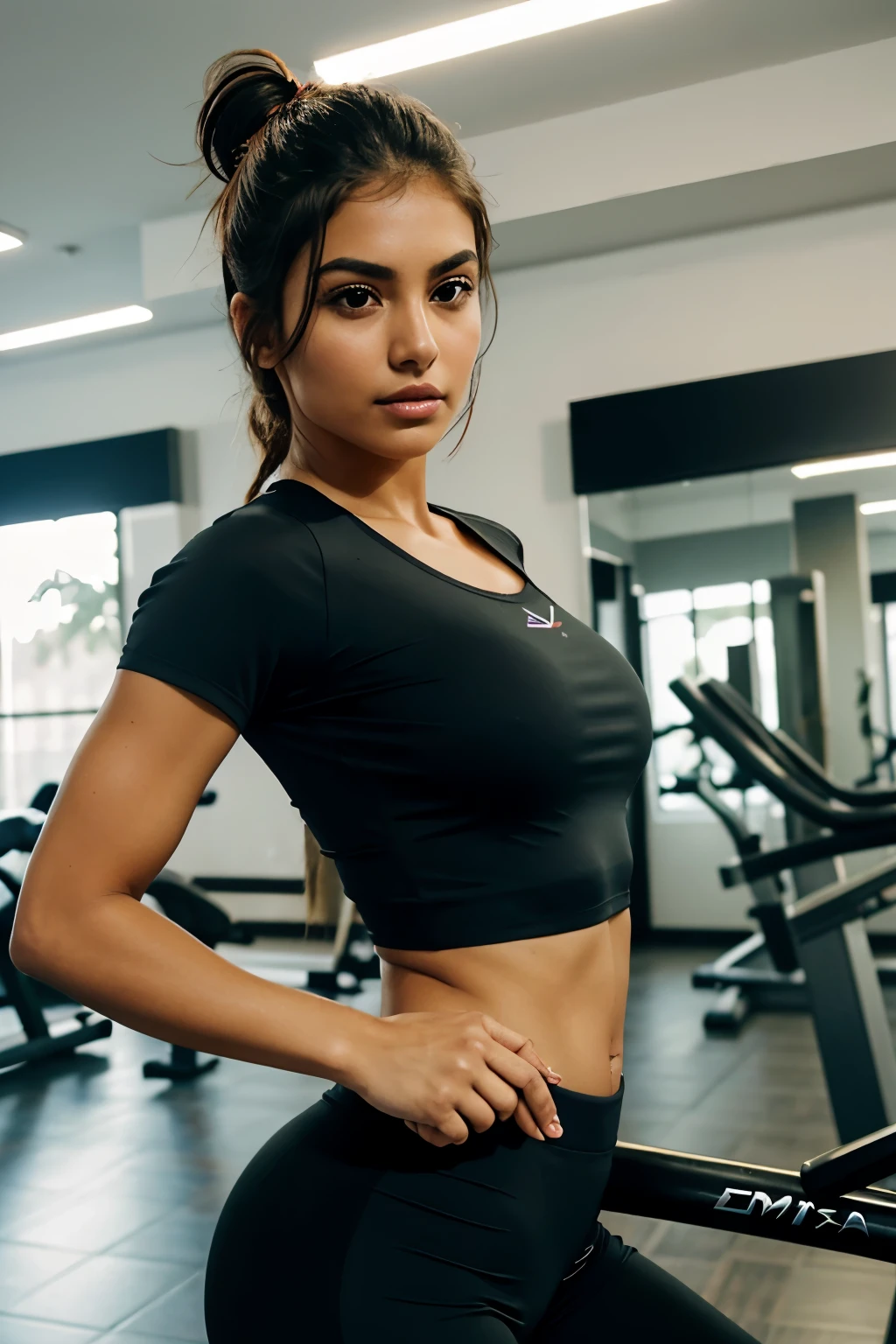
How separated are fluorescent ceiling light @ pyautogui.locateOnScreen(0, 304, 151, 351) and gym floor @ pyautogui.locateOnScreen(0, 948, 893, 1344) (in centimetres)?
336

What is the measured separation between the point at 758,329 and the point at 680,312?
345 millimetres

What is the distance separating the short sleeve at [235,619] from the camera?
66cm

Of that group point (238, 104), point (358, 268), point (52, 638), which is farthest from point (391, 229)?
point (52, 638)

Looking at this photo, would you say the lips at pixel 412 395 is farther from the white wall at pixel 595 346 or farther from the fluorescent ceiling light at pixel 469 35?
the white wall at pixel 595 346

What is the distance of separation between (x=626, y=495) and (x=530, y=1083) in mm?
4450

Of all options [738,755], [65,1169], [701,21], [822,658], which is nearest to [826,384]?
[822,658]

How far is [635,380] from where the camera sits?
4949 millimetres

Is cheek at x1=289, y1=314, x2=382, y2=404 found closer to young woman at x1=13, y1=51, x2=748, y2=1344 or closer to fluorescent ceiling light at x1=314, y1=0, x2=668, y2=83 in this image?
young woman at x1=13, y1=51, x2=748, y2=1344

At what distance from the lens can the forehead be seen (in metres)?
0.75

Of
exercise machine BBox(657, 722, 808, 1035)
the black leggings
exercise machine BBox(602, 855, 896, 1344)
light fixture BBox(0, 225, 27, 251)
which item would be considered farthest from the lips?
light fixture BBox(0, 225, 27, 251)

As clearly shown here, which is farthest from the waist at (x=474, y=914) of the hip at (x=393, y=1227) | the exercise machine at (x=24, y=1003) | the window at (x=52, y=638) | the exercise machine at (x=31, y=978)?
the window at (x=52, y=638)

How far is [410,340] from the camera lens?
2.46ft

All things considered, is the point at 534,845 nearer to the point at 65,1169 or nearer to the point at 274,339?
the point at 274,339

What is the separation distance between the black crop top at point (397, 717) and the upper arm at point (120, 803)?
3cm
